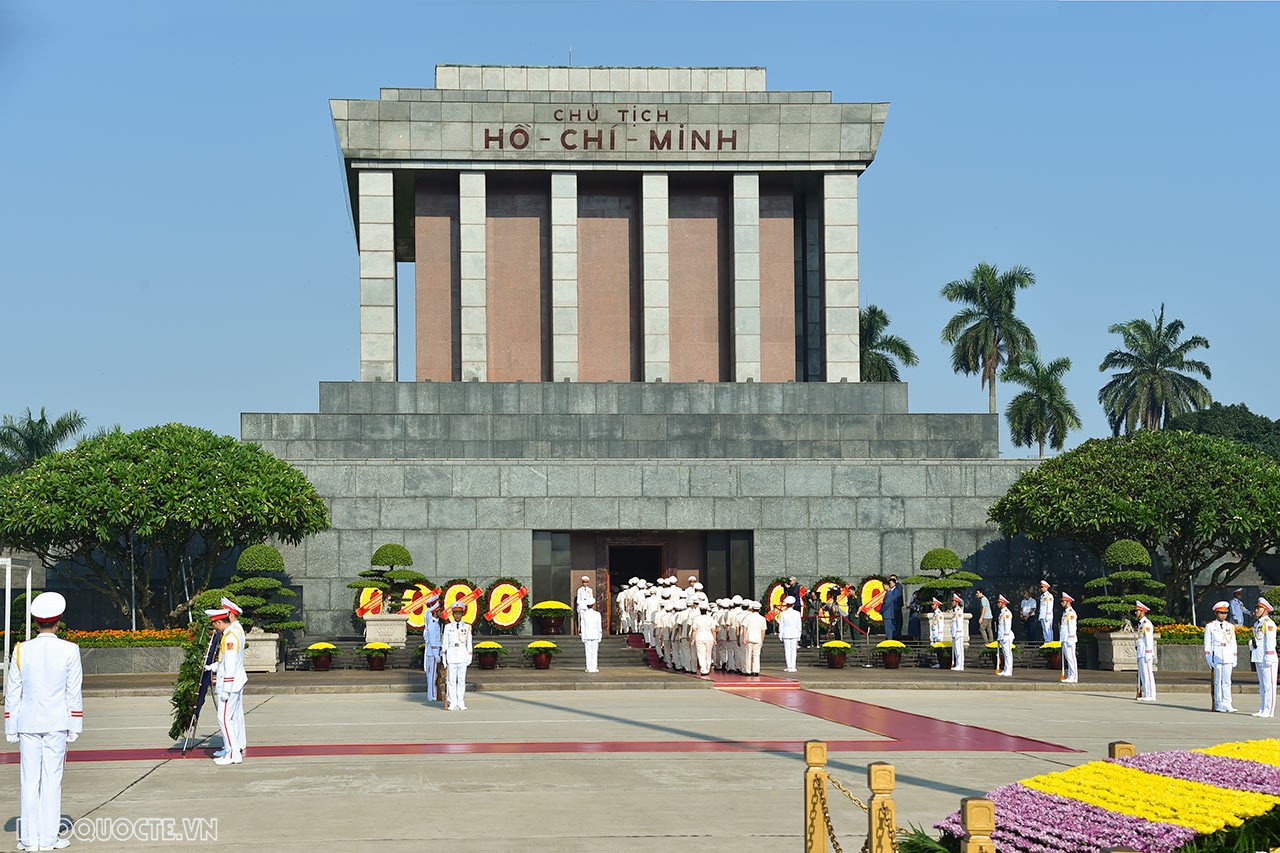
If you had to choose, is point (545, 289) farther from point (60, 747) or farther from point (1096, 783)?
point (1096, 783)

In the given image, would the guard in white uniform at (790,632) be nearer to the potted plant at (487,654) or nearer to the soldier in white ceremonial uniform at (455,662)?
the potted plant at (487,654)

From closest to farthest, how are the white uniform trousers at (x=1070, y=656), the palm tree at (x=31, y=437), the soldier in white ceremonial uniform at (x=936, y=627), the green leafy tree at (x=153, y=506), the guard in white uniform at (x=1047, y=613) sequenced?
the white uniform trousers at (x=1070, y=656)
the green leafy tree at (x=153, y=506)
the guard in white uniform at (x=1047, y=613)
the soldier in white ceremonial uniform at (x=936, y=627)
the palm tree at (x=31, y=437)

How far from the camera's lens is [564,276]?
46.6 m

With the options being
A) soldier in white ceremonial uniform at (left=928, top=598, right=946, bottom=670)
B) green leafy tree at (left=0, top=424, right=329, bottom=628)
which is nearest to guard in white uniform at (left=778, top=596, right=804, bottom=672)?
soldier in white ceremonial uniform at (left=928, top=598, right=946, bottom=670)

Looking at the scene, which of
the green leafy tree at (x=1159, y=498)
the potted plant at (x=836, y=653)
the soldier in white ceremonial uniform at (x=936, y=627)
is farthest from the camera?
the green leafy tree at (x=1159, y=498)

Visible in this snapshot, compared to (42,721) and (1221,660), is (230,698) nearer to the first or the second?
(42,721)

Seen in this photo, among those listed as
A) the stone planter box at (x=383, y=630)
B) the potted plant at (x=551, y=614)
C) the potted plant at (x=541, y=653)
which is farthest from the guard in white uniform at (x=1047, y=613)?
the stone planter box at (x=383, y=630)

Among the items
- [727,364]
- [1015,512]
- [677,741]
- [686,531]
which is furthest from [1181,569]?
[677,741]

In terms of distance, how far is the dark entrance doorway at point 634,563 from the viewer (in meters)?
41.4

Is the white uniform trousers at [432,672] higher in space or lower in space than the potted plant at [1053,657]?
higher

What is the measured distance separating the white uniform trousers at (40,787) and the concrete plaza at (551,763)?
0.40m

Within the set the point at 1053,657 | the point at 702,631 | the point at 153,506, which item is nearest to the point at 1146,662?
the point at 1053,657

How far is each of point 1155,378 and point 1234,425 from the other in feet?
16.9

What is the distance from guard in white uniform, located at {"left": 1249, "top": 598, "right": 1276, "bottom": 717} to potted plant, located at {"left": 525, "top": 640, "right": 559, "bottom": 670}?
46.0ft
